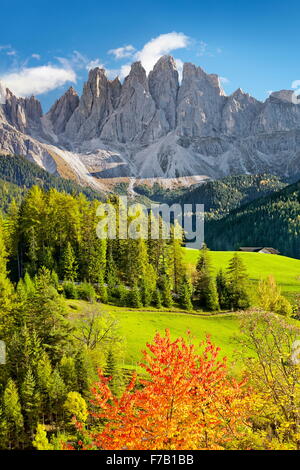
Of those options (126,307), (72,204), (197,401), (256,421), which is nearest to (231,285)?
(126,307)

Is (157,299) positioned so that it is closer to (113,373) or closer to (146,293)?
(146,293)

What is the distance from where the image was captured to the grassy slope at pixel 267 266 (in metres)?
97.1

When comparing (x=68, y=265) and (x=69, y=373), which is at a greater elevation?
(x=68, y=265)

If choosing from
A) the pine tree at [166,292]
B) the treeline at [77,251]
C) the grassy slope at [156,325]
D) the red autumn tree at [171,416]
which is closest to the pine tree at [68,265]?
the treeline at [77,251]

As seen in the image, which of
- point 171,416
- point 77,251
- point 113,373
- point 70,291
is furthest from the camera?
point 77,251

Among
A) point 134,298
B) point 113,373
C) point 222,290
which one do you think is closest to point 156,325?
point 134,298

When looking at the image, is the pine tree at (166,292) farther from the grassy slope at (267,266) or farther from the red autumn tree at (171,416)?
the red autumn tree at (171,416)

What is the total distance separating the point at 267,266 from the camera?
113688 mm

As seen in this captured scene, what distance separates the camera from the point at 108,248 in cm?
7869

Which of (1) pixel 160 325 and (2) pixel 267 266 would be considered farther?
(2) pixel 267 266

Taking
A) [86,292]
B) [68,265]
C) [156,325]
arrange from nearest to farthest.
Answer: [156,325]
[86,292]
[68,265]
